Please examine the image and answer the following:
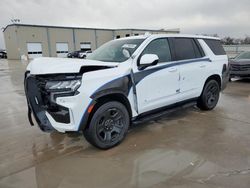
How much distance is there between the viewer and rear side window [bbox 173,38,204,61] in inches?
178

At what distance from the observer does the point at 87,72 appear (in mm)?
3137

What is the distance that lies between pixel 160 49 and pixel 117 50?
0.84m

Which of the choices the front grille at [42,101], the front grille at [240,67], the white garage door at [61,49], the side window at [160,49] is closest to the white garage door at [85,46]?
the white garage door at [61,49]

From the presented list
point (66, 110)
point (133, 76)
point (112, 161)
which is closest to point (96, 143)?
point (112, 161)

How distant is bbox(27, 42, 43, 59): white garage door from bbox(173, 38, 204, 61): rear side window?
37201 mm

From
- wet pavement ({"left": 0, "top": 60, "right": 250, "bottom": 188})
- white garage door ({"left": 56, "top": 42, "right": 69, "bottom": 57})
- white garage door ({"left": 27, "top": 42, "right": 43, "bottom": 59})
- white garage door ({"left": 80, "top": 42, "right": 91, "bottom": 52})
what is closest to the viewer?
wet pavement ({"left": 0, "top": 60, "right": 250, "bottom": 188})

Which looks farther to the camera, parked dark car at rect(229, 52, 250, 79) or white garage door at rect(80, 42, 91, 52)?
white garage door at rect(80, 42, 91, 52)

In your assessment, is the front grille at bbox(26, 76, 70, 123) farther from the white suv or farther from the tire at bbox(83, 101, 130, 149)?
the tire at bbox(83, 101, 130, 149)

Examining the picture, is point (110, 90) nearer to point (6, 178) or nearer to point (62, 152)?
point (62, 152)

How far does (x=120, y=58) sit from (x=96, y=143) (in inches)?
60.1

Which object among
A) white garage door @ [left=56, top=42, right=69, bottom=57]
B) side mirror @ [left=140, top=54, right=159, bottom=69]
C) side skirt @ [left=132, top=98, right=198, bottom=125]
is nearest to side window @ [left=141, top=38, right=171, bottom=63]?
side mirror @ [left=140, top=54, right=159, bottom=69]

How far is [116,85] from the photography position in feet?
11.1

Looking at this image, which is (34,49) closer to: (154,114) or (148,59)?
(154,114)

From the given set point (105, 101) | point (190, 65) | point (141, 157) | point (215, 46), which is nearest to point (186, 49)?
point (190, 65)
